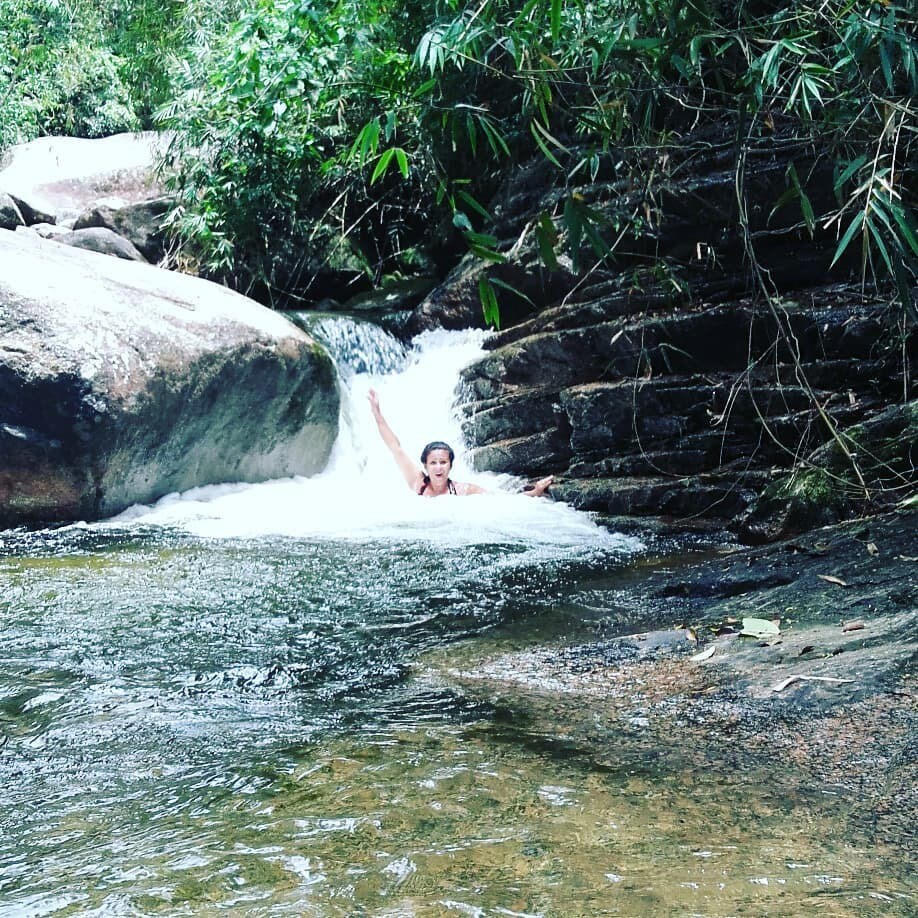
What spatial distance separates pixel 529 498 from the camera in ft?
22.5

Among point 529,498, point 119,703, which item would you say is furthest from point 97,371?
point 119,703

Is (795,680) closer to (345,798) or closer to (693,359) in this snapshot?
(345,798)

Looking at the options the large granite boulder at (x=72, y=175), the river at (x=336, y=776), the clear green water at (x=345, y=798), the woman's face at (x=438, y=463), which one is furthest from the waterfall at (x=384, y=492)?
the large granite boulder at (x=72, y=175)

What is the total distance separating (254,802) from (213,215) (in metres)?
9.82

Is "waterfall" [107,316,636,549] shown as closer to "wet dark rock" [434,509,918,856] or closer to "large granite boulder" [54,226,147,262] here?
"wet dark rock" [434,509,918,856]

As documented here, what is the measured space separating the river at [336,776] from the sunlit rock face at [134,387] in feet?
4.97

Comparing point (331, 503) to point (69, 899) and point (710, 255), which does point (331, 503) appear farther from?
point (69, 899)

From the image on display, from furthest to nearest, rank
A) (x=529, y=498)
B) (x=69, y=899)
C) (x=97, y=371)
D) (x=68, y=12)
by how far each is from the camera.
Answer: (x=68, y=12) → (x=529, y=498) → (x=97, y=371) → (x=69, y=899)

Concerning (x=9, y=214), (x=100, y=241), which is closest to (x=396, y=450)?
(x=100, y=241)

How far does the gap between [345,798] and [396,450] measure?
601 cm

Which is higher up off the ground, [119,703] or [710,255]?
[710,255]

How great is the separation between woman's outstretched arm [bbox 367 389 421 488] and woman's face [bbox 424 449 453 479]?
63 cm

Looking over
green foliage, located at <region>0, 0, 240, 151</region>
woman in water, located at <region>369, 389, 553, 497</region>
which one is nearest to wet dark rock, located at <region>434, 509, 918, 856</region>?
woman in water, located at <region>369, 389, 553, 497</region>

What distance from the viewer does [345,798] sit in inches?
79.0
